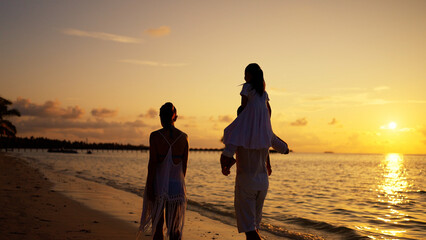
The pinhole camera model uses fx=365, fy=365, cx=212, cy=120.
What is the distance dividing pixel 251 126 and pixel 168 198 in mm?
1564

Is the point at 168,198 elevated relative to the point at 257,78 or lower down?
lower down

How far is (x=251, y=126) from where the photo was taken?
3906mm

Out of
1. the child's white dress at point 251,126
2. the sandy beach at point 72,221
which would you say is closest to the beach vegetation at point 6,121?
the sandy beach at point 72,221

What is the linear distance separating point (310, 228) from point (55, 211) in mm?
7134

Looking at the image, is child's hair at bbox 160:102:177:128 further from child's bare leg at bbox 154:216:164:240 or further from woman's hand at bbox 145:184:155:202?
child's bare leg at bbox 154:216:164:240

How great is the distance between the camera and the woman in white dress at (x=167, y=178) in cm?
458

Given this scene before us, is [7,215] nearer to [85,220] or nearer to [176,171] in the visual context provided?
[85,220]

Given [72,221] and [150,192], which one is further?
[72,221]

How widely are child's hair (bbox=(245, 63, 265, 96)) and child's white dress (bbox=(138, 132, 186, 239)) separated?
128cm

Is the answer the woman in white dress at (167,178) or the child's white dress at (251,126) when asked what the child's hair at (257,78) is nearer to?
the child's white dress at (251,126)

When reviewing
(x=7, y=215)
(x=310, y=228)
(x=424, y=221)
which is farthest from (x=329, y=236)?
(x=7, y=215)

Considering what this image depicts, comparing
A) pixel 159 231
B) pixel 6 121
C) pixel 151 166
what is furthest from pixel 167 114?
pixel 6 121

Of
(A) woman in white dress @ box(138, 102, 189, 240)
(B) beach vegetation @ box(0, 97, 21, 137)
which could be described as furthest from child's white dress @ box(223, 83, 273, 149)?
(B) beach vegetation @ box(0, 97, 21, 137)

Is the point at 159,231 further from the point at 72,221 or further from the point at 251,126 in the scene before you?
the point at 72,221
